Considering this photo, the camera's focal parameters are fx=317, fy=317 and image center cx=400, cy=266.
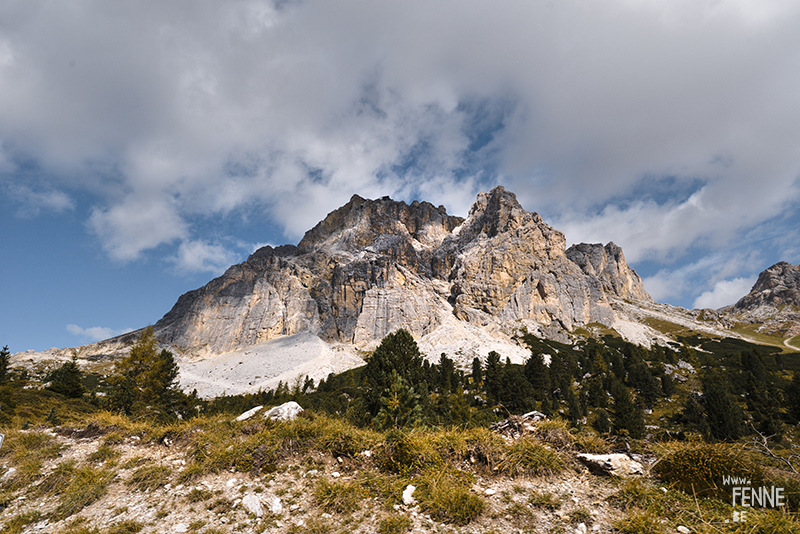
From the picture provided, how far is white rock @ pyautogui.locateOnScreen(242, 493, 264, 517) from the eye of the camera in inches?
246

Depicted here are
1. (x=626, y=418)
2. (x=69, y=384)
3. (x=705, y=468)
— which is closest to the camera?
(x=705, y=468)

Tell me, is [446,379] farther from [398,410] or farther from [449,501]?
[449,501]

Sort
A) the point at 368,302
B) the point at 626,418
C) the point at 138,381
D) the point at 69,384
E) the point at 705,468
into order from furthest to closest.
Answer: the point at 368,302
the point at 626,418
the point at 69,384
the point at 138,381
the point at 705,468

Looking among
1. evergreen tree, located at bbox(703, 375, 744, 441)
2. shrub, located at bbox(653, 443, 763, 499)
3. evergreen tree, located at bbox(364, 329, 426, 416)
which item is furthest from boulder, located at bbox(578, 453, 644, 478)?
evergreen tree, located at bbox(703, 375, 744, 441)

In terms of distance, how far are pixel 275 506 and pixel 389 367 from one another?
1583 centimetres

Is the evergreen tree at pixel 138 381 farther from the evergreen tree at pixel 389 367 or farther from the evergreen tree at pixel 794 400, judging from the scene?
the evergreen tree at pixel 794 400

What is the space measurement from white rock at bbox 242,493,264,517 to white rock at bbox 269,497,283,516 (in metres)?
0.19

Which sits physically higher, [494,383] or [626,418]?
[494,383]

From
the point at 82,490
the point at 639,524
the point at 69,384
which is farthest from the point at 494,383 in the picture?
the point at 82,490

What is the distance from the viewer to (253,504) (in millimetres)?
6449

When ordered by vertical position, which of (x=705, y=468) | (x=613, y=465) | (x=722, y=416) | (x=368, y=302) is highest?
(x=368, y=302)

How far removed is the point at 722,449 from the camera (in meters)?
6.77

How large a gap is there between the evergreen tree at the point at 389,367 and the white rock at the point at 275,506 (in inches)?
514

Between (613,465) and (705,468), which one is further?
(613,465)
